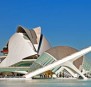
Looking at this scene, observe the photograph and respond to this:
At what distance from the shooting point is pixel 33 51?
3654 inches

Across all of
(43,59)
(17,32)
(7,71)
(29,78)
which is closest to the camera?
(29,78)

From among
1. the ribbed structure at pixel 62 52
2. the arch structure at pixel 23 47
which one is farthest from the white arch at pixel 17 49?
the ribbed structure at pixel 62 52

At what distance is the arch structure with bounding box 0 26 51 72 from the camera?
92.2 meters

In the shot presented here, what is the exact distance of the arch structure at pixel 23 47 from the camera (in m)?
92.2

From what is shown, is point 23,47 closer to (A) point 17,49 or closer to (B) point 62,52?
(A) point 17,49

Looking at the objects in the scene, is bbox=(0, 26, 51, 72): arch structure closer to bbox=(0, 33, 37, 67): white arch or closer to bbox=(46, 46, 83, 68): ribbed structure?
bbox=(0, 33, 37, 67): white arch

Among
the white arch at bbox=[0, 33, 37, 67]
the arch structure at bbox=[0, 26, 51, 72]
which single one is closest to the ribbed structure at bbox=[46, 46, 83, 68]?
the arch structure at bbox=[0, 26, 51, 72]

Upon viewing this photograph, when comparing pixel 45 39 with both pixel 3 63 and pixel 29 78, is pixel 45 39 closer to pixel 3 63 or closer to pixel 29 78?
pixel 3 63

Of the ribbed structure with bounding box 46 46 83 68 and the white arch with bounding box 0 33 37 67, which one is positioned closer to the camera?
the ribbed structure with bounding box 46 46 83 68

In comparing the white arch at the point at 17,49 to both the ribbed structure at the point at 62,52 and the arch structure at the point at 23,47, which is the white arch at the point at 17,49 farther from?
the ribbed structure at the point at 62,52

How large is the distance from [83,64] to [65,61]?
811 inches

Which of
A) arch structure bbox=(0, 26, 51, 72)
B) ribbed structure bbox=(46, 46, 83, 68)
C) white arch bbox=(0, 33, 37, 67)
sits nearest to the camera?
ribbed structure bbox=(46, 46, 83, 68)

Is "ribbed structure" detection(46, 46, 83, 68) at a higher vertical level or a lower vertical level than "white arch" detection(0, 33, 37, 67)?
lower

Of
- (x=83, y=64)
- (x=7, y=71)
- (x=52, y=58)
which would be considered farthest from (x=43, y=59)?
(x=7, y=71)
